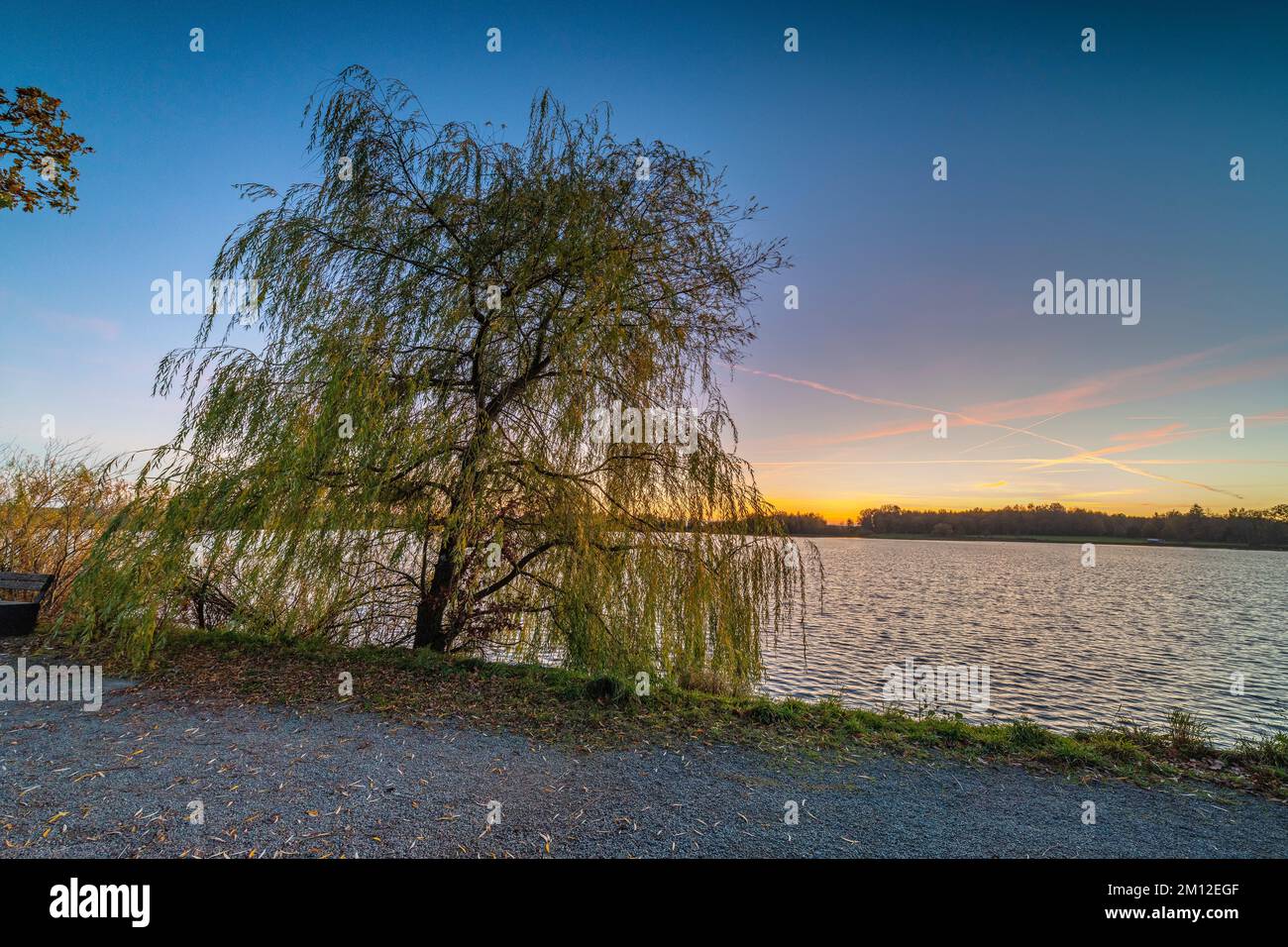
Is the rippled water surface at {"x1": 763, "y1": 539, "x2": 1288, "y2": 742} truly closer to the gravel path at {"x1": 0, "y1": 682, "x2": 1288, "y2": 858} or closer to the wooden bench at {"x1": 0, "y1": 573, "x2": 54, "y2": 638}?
the gravel path at {"x1": 0, "y1": 682, "x2": 1288, "y2": 858}

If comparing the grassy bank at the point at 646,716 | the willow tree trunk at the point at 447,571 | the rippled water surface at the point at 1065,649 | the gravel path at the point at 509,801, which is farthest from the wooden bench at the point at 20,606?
the rippled water surface at the point at 1065,649

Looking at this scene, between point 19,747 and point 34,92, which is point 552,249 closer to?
point 34,92

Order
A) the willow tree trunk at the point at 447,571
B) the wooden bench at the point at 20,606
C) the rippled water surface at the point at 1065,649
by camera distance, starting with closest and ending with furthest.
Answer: the willow tree trunk at the point at 447,571, the wooden bench at the point at 20,606, the rippled water surface at the point at 1065,649

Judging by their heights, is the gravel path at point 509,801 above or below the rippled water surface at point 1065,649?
above

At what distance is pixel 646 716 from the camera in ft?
20.0

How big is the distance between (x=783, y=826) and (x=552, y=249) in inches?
244

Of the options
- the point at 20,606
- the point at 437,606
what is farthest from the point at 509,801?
the point at 20,606

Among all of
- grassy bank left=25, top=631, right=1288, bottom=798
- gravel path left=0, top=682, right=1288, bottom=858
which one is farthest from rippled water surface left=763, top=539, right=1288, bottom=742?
gravel path left=0, top=682, right=1288, bottom=858

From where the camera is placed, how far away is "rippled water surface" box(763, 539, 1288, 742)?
10.6m

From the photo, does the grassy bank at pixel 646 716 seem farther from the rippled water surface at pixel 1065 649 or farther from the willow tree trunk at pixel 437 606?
the rippled water surface at pixel 1065 649

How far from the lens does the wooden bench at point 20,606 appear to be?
332 inches

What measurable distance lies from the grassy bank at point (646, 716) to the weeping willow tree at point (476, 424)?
57 centimetres

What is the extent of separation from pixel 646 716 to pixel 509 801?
2185 mm
